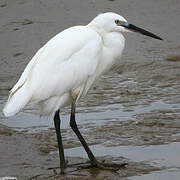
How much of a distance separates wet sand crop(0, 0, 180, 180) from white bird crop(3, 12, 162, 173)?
1.47 feet

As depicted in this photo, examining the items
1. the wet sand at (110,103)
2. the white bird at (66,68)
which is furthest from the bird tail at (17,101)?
the wet sand at (110,103)

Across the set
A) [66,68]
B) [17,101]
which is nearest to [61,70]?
[66,68]

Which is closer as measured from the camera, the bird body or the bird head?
the bird body

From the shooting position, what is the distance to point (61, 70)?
239 inches

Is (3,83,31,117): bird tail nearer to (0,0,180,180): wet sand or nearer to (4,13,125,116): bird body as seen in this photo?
(4,13,125,116): bird body

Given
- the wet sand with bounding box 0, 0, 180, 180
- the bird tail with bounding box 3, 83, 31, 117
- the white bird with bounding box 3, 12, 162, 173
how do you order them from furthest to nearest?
the wet sand with bounding box 0, 0, 180, 180 < the white bird with bounding box 3, 12, 162, 173 < the bird tail with bounding box 3, 83, 31, 117

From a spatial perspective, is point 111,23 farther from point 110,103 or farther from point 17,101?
point 110,103

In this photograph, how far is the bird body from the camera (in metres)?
5.98

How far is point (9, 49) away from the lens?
33.8 feet

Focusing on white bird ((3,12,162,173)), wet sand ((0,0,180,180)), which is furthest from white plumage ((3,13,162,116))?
wet sand ((0,0,180,180))

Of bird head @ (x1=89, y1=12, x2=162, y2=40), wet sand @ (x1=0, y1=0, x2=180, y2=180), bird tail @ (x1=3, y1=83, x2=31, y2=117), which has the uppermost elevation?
bird head @ (x1=89, y1=12, x2=162, y2=40)

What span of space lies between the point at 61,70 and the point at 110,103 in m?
1.89

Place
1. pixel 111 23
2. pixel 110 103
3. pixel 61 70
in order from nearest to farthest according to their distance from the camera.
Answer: pixel 61 70
pixel 111 23
pixel 110 103

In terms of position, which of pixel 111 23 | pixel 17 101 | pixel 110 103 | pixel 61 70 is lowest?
pixel 110 103
